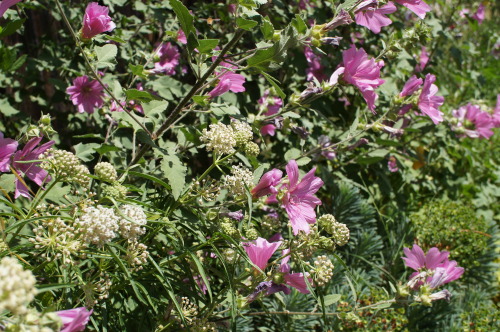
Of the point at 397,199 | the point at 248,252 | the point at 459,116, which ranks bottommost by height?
the point at 397,199

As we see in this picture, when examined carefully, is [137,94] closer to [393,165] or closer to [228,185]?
[228,185]

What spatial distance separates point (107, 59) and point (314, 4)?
1.52 m

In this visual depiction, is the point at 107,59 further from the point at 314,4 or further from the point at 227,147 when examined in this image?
the point at 314,4

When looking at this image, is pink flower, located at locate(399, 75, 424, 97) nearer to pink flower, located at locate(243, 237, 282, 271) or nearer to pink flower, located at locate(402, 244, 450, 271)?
pink flower, located at locate(402, 244, 450, 271)

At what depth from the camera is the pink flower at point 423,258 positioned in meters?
1.65

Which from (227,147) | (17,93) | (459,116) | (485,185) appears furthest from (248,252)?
(485,185)

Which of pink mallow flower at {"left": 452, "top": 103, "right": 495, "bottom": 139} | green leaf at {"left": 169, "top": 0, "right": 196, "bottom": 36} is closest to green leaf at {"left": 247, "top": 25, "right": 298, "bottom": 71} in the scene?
green leaf at {"left": 169, "top": 0, "right": 196, "bottom": 36}

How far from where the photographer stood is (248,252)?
129cm

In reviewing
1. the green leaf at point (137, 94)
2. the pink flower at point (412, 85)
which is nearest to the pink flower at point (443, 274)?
the pink flower at point (412, 85)

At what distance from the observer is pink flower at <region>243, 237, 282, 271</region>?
1.28 meters

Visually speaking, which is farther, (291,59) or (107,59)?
(291,59)

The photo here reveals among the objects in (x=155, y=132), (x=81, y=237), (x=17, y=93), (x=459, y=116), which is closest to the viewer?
(x=81, y=237)

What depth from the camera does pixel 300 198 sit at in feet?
4.21

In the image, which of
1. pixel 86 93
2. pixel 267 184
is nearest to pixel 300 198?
pixel 267 184
